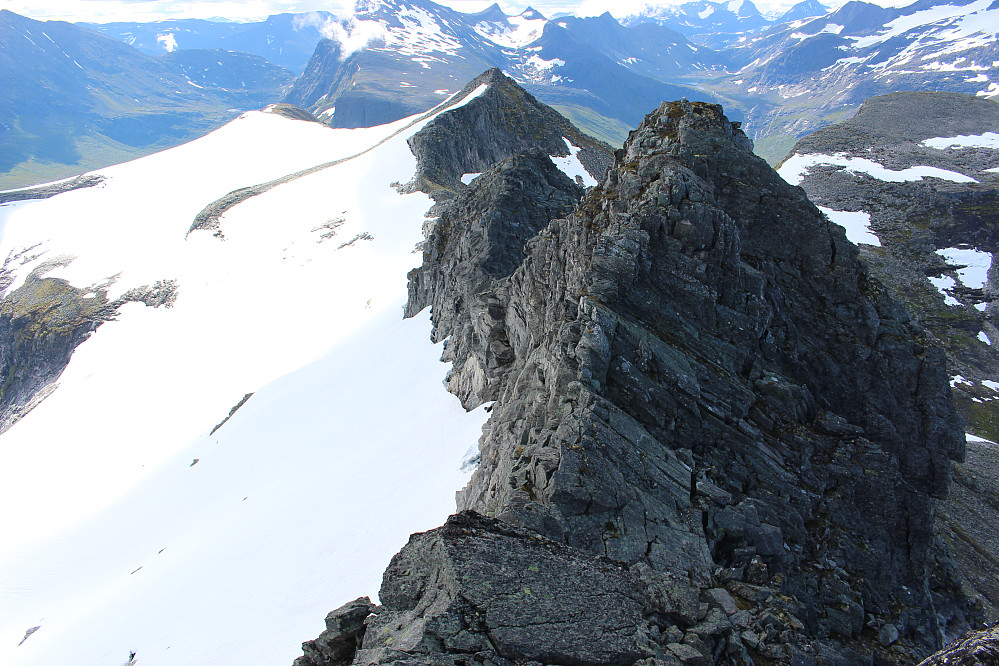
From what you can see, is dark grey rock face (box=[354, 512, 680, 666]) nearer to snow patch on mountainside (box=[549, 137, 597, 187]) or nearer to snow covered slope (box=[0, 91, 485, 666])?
snow covered slope (box=[0, 91, 485, 666])

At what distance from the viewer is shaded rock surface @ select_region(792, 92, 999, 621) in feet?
104

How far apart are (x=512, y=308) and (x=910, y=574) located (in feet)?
60.9

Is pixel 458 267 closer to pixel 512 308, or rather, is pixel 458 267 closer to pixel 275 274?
pixel 512 308

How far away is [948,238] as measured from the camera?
76.2 metres

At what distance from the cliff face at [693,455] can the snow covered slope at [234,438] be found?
774 centimetres

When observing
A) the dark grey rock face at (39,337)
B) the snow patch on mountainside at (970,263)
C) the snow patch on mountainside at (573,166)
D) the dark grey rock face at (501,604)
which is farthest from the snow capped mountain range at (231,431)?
the snow patch on mountainside at (970,263)

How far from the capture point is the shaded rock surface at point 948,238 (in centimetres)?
3155

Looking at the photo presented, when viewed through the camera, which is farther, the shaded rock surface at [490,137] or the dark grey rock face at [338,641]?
the shaded rock surface at [490,137]

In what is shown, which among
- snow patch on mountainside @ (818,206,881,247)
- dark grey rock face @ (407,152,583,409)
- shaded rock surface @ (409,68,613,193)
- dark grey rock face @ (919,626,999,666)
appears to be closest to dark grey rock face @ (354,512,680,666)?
dark grey rock face @ (919,626,999,666)

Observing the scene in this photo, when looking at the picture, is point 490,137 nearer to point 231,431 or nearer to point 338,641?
point 231,431

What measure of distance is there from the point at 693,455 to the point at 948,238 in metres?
86.4

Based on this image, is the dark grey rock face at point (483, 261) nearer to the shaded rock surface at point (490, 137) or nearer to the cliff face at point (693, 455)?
the cliff face at point (693, 455)

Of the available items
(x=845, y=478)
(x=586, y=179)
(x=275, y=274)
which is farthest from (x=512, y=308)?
(x=586, y=179)

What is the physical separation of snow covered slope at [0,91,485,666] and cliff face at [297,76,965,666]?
25.4 ft
